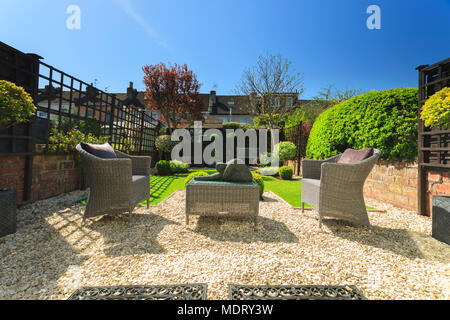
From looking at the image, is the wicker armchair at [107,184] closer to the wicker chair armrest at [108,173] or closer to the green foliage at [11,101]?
the wicker chair armrest at [108,173]

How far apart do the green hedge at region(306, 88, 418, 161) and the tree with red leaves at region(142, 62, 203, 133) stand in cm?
937

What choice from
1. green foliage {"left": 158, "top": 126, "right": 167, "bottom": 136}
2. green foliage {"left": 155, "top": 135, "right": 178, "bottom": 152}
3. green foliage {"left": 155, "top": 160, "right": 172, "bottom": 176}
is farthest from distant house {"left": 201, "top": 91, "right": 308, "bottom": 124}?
green foliage {"left": 155, "top": 160, "right": 172, "bottom": 176}

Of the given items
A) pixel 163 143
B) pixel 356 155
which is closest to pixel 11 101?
pixel 356 155

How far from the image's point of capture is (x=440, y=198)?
2367 mm

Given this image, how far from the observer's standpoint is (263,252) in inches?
77.1

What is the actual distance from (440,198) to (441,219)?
0.25m

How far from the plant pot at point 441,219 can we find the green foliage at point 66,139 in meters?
6.11

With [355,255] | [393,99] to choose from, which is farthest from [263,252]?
[393,99]

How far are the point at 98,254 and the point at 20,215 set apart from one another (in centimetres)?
198

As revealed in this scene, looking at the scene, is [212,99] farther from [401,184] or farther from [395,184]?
[401,184]

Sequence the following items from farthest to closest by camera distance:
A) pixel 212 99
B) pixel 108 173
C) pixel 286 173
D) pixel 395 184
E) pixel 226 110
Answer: pixel 212 99, pixel 226 110, pixel 286 173, pixel 395 184, pixel 108 173
